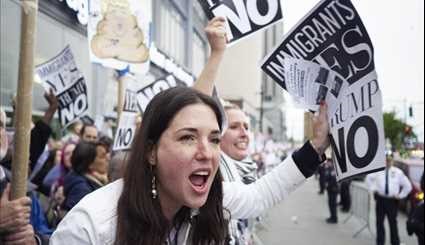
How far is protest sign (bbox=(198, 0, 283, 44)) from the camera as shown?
2938 mm

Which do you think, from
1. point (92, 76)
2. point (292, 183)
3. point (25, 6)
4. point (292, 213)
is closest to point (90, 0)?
point (25, 6)

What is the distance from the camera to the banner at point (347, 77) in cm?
224

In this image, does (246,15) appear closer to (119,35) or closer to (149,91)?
(119,35)

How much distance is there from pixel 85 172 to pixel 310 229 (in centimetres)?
775

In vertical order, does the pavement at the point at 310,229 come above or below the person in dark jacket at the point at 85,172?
below

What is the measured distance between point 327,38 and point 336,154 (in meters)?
0.55

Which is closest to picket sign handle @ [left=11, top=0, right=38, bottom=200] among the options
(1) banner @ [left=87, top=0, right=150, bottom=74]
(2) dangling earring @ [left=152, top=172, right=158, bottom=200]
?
(2) dangling earring @ [left=152, top=172, right=158, bottom=200]

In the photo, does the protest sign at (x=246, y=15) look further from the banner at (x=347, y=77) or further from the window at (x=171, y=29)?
the window at (x=171, y=29)

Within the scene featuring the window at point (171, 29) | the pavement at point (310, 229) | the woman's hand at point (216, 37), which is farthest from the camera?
the window at point (171, 29)

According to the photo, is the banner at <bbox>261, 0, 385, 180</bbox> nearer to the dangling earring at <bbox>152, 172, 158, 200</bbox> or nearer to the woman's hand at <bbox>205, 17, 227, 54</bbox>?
the woman's hand at <bbox>205, 17, 227, 54</bbox>

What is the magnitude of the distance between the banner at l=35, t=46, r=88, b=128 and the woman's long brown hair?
3.28m

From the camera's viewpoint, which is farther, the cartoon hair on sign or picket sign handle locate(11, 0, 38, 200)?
the cartoon hair on sign

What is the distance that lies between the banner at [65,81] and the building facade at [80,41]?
510 millimetres

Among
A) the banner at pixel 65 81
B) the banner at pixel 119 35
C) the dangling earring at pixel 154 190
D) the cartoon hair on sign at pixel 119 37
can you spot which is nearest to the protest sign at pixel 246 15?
the dangling earring at pixel 154 190
